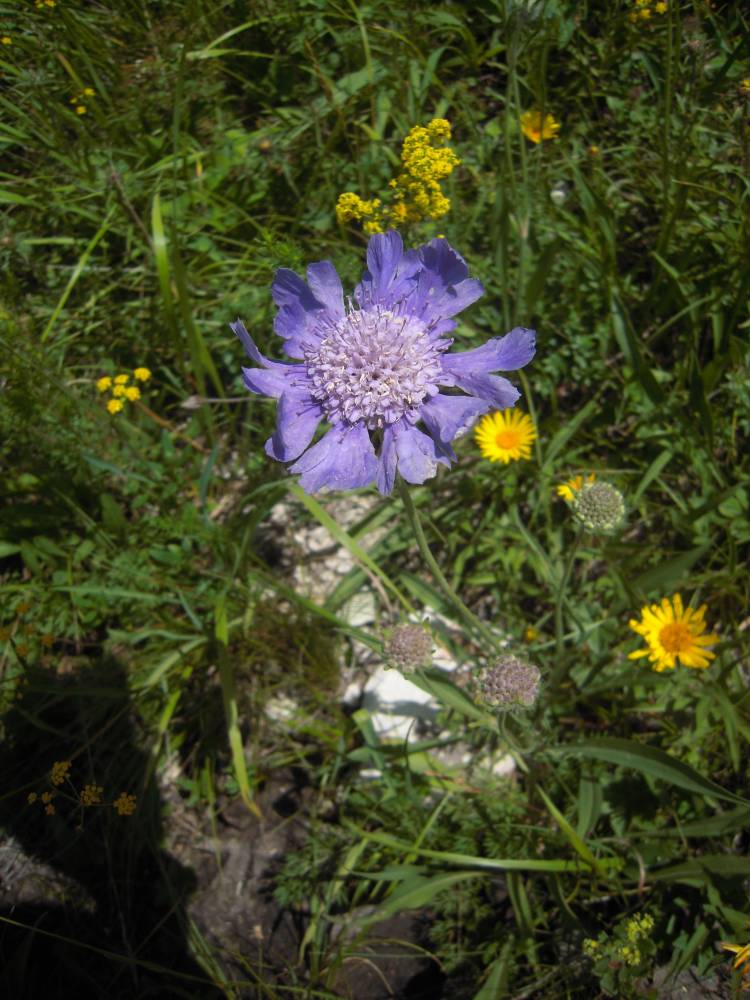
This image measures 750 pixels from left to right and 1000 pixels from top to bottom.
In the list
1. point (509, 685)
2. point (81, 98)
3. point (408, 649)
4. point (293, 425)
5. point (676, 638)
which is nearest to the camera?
point (293, 425)

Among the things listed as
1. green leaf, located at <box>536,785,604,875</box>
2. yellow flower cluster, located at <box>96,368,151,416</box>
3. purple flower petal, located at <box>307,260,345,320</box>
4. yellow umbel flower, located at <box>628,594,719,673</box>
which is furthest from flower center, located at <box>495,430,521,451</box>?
yellow flower cluster, located at <box>96,368,151,416</box>

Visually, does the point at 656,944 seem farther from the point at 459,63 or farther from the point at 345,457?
the point at 459,63

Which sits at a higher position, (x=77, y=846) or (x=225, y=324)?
(x=225, y=324)

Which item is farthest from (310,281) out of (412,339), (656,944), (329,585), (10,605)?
(656,944)

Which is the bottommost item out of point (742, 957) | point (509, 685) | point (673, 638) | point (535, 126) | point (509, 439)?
point (742, 957)

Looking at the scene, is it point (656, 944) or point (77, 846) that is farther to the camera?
point (77, 846)

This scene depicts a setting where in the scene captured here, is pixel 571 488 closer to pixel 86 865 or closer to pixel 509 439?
pixel 509 439

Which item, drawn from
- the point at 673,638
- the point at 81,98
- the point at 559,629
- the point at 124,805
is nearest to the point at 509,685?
the point at 559,629
